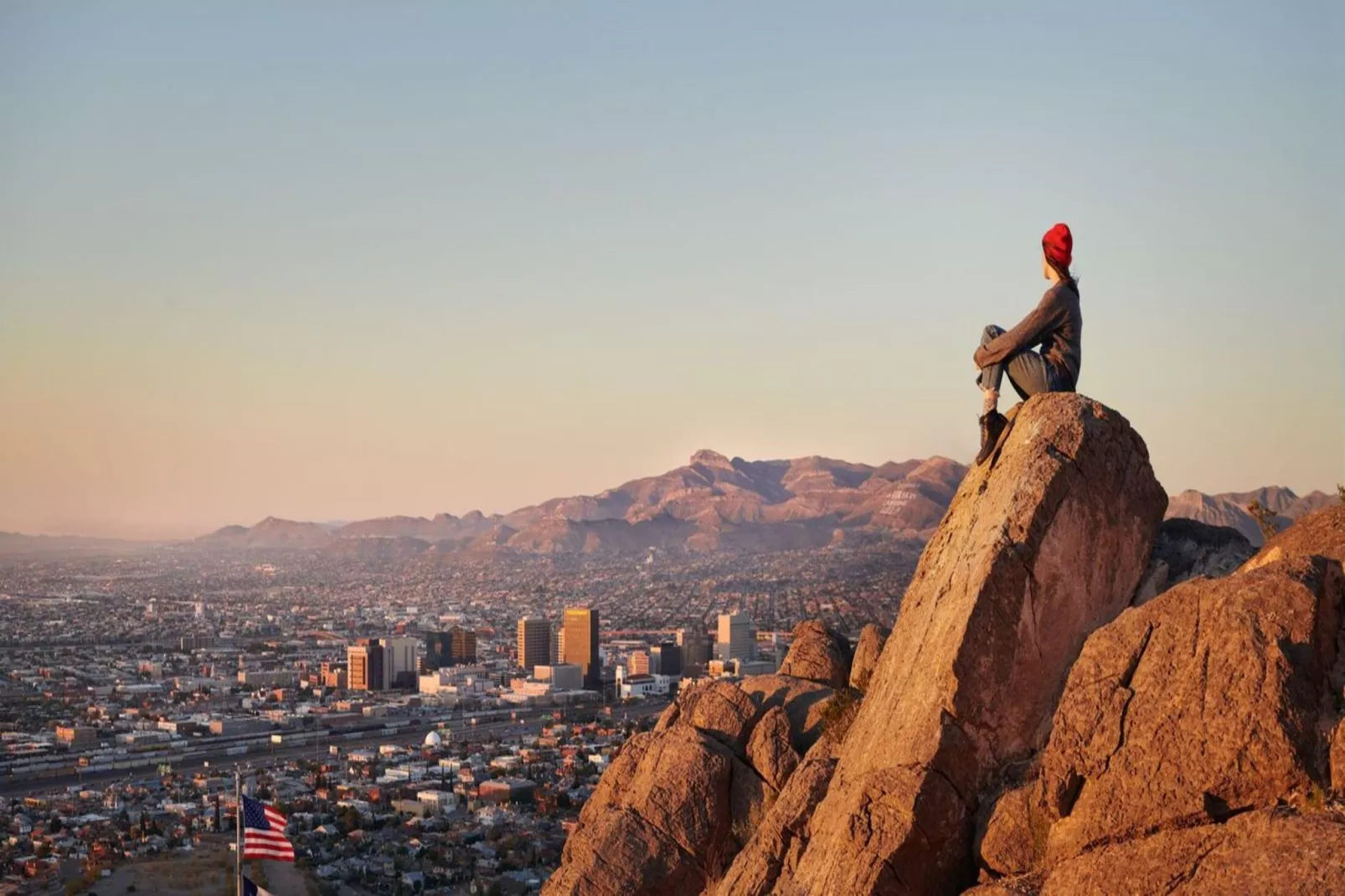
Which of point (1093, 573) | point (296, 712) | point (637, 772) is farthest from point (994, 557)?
point (296, 712)

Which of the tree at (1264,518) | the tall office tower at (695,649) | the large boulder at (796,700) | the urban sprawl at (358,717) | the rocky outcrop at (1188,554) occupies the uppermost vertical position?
the tree at (1264,518)

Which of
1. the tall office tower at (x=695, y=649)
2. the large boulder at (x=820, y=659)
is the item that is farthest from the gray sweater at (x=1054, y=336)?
the tall office tower at (x=695, y=649)

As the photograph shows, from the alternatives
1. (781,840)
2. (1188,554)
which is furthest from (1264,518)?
(781,840)

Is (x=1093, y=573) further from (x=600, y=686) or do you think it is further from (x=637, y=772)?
(x=600, y=686)

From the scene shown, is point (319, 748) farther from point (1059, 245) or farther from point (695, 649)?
point (1059, 245)

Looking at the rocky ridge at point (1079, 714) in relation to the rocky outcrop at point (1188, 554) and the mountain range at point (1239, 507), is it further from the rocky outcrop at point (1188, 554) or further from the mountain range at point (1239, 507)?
the mountain range at point (1239, 507)

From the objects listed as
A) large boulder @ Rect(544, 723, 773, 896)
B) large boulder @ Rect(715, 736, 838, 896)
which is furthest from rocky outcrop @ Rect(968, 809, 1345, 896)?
large boulder @ Rect(544, 723, 773, 896)
